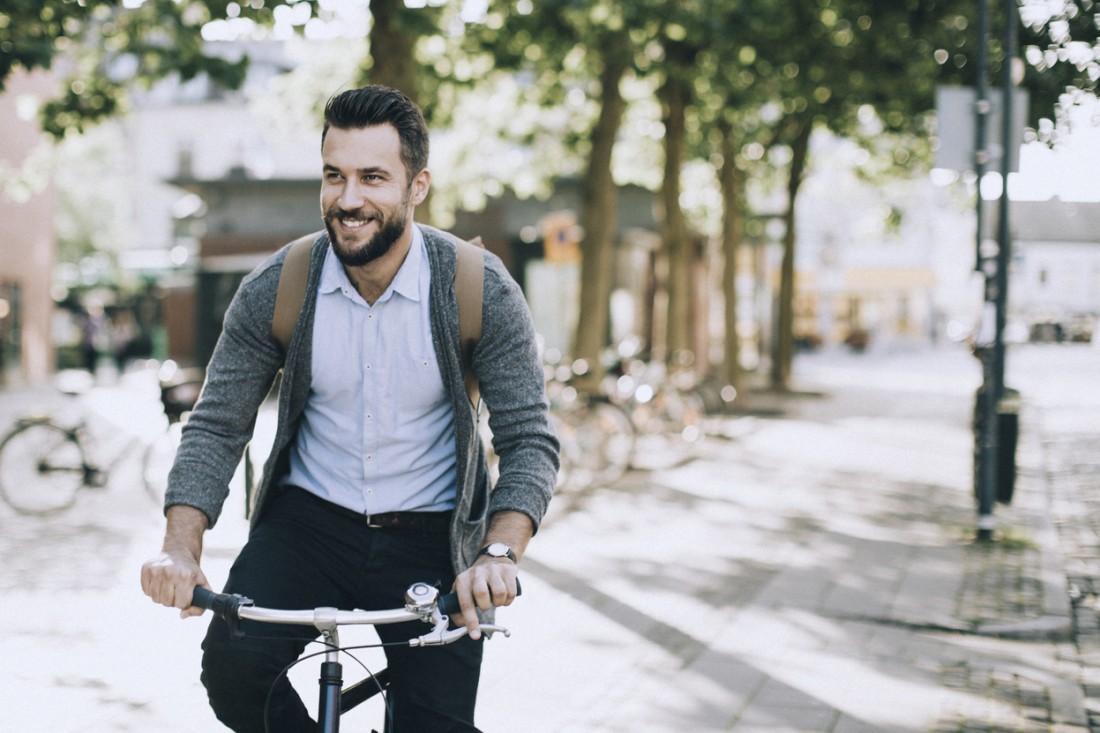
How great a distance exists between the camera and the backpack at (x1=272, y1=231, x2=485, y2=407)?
9.62ft

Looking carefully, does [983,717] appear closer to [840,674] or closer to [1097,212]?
[840,674]

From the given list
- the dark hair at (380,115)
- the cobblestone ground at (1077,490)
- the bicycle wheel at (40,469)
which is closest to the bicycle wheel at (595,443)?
the cobblestone ground at (1077,490)

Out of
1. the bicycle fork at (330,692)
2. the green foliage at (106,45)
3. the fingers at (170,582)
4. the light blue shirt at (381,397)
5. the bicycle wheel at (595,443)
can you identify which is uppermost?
the green foliage at (106,45)

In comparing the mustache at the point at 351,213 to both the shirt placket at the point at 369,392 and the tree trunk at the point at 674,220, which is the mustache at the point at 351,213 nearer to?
the shirt placket at the point at 369,392

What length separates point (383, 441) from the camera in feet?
9.66

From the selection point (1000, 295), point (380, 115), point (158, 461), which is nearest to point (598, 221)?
point (158, 461)

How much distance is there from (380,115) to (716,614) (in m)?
5.11

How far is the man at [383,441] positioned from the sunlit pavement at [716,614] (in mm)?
1183

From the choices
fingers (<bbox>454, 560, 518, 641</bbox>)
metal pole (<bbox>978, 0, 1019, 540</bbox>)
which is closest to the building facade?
metal pole (<bbox>978, 0, 1019, 540</bbox>)

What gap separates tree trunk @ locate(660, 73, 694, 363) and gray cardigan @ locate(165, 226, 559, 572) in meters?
14.8

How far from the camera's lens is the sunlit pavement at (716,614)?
5449 mm

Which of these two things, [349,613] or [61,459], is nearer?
[349,613]

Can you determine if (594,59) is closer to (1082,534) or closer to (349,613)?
(1082,534)

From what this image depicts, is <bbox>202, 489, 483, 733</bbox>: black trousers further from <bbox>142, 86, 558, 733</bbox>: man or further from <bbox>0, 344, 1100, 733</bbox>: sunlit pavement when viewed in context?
<bbox>0, 344, 1100, 733</bbox>: sunlit pavement
